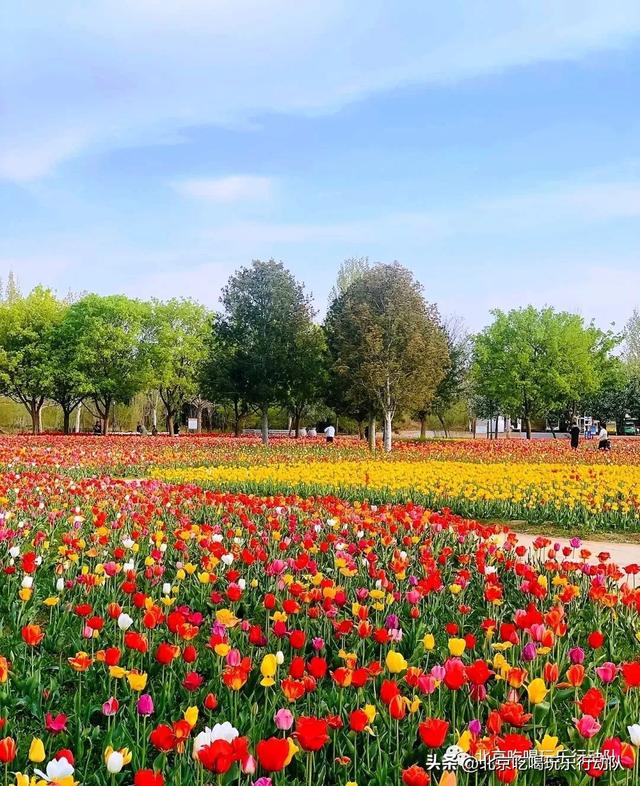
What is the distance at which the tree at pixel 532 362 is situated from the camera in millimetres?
45594

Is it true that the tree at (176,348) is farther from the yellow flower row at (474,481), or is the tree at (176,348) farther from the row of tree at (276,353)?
the yellow flower row at (474,481)

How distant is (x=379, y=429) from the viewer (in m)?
49.5

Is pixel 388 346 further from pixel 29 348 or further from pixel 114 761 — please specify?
pixel 29 348

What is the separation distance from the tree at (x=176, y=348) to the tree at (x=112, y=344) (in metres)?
0.71

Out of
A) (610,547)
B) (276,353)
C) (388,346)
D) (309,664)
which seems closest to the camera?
(309,664)

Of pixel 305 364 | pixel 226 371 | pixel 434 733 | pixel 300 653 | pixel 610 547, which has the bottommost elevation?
pixel 610 547

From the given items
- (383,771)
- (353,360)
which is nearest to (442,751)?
(383,771)

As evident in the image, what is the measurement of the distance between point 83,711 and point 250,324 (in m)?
28.3

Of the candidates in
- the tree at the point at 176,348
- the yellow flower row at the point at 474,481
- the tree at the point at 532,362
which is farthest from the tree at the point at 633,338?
the yellow flower row at the point at 474,481

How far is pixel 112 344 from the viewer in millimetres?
46969

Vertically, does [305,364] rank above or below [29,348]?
below

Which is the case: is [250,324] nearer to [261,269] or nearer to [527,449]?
[261,269]

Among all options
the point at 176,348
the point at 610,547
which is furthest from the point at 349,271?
the point at 610,547

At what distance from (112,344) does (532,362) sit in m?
26.4
